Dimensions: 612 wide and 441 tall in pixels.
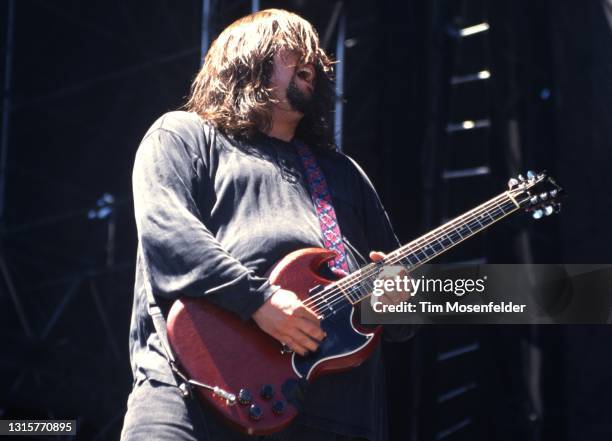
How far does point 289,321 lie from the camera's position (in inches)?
102

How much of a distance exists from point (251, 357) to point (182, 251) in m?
0.35

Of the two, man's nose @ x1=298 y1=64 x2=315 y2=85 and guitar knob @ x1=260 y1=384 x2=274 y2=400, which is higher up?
man's nose @ x1=298 y1=64 x2=315 y2=85

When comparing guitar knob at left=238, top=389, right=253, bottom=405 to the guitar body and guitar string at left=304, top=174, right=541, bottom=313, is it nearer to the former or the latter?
the guitar body

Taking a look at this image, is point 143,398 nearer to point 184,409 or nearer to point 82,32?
point 184,409

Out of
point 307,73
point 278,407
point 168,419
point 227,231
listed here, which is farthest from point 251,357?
point 307,73

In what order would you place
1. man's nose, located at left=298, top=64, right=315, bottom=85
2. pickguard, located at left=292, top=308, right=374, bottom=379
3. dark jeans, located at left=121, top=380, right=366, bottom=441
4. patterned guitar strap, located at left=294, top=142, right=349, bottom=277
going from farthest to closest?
man's nose, located at left=298, top=64, right=315, bottom=85, patterned guitar strap, located at left=294, top=142, right=349, bottom=277, pickguard, located at left=292, top=308, right=374, bottom=379, dark jeans, located at left=121, top=380, right=366, bottom=441

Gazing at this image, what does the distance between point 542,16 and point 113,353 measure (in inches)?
153

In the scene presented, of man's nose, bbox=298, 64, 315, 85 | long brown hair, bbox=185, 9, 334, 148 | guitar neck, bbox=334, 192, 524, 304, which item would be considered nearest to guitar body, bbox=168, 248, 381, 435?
guitar neck, bbox=334, 192, 524, 304

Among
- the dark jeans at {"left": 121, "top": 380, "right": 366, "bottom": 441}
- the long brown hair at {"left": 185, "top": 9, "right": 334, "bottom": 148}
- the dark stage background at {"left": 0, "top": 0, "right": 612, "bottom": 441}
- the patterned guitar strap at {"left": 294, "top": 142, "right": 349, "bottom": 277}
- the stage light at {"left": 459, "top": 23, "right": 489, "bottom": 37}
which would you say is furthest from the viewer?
the stage light at {"left": 459, "top": 23, "right": 489, "bottom": 37}

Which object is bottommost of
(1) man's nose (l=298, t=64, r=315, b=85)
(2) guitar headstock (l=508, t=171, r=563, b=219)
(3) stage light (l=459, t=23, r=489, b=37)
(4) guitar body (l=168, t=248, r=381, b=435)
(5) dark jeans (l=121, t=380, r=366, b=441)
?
(5) dark jeans (l=121, t=380, r=366, b=441)

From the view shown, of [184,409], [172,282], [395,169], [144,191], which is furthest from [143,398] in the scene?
[395,169]

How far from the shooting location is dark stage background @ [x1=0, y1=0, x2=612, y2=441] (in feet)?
16.5

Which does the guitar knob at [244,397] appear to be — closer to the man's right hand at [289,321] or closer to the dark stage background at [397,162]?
the man's right hand at [289,321]

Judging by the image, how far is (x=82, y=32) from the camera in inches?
295
